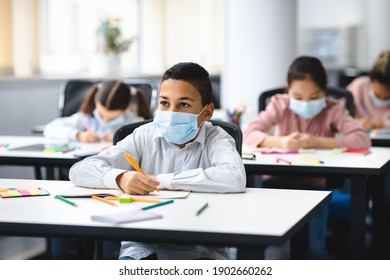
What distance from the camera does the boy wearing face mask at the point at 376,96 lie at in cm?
500

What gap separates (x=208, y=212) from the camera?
2178 mm

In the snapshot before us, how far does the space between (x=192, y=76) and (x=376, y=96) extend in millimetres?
2918

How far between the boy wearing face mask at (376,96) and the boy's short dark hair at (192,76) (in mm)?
2390

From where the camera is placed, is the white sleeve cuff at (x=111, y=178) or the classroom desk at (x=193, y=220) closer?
the classroom desk at (x=193, y=220)

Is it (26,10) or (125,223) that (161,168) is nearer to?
(125,223)

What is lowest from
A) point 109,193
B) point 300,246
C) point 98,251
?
A: point 98,251

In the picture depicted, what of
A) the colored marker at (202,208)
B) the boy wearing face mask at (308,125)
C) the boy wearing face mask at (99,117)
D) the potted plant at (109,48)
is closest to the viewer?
the colored marker at (202,208)

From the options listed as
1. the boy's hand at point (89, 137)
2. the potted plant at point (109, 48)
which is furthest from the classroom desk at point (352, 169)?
the potted plant at point (109, 48)

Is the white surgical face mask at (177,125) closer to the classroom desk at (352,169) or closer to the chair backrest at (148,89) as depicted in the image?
the classroom desk at (352,169)

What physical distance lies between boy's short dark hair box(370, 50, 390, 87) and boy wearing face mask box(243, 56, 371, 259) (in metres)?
1.10

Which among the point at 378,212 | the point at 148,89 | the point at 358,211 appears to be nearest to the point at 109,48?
the point at 148,89

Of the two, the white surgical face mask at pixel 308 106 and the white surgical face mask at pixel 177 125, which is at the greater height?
the white surgical face mask at pixel 177 125

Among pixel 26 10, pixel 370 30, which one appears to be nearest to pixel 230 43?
pixel 26 10

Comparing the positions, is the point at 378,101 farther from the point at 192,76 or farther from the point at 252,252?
the point at 252,252
